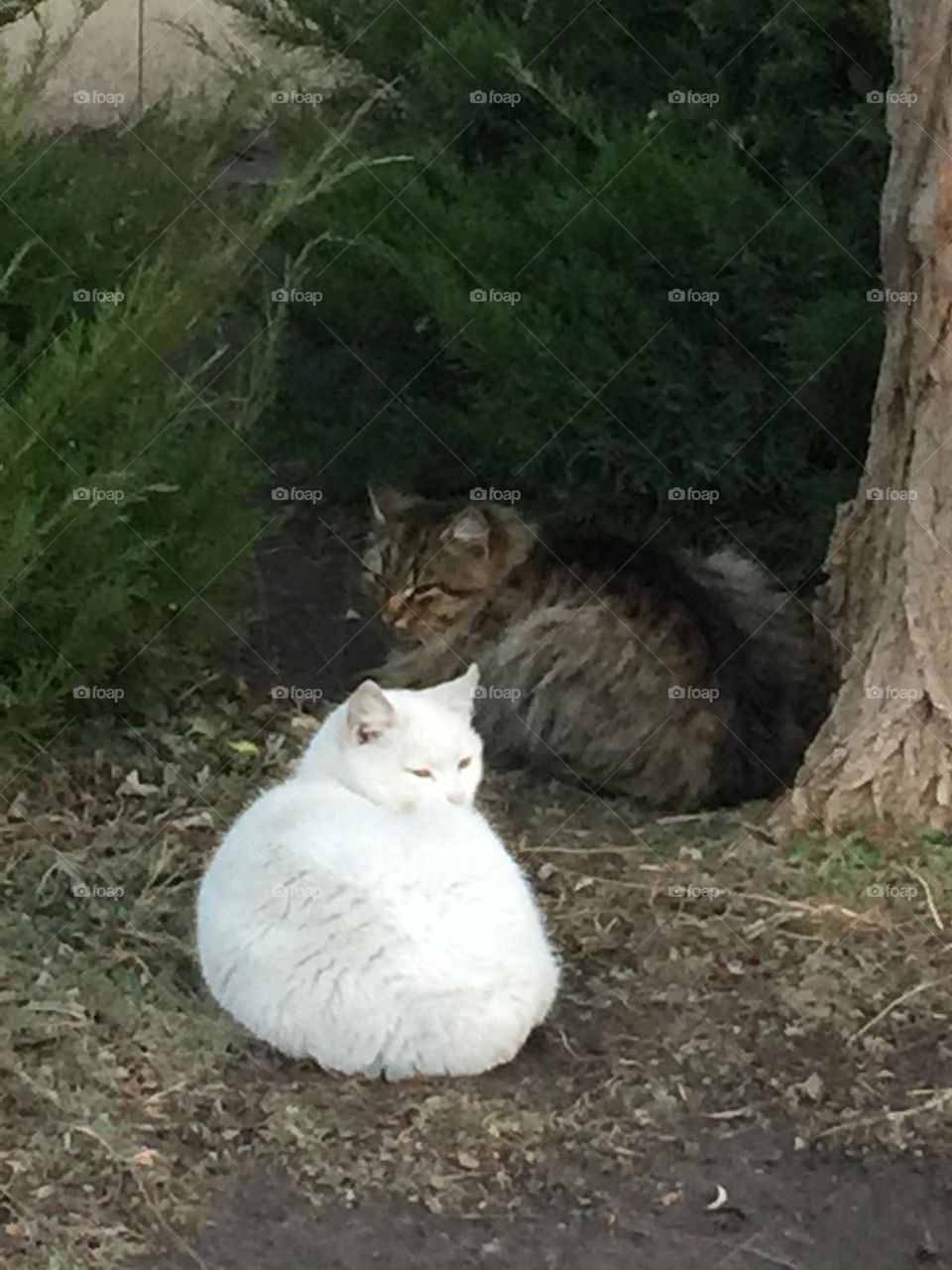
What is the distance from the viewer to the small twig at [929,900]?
3.55m

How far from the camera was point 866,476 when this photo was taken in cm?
388

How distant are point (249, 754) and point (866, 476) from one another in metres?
1.71

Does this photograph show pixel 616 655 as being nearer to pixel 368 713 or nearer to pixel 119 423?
pixel 368 713

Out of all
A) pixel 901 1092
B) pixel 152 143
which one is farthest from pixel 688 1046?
pixel 152 143

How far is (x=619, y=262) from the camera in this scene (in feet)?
17.1

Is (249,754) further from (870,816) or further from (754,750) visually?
(870,816)

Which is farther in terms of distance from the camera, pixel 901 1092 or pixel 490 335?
pixel 490 335

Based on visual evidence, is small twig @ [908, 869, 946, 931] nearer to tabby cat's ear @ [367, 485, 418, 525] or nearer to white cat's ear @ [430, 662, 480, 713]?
white cat's ear @ [430, 662, 480, 713]

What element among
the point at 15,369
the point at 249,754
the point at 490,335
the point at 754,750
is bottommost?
the point at 249,754

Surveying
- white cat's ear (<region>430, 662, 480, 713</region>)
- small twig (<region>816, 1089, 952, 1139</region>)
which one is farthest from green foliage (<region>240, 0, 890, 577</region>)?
small twig (<region>816, 1089, 952, 1139</region>)

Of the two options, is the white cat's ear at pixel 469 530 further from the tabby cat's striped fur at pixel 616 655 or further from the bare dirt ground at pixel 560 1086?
the bare dirt ground at pixel 560 1086

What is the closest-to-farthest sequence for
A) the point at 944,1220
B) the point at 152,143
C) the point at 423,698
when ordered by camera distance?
the point at 944,1220 < the point at 423,698 < the point at 152,143

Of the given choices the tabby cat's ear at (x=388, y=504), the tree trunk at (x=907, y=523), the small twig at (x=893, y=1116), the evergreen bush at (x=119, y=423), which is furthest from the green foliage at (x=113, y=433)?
the small twig at (x=893, y=1116)

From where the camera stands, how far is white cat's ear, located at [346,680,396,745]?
128 inches
